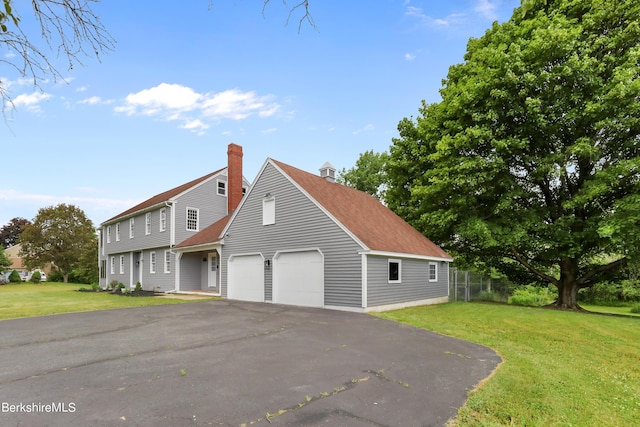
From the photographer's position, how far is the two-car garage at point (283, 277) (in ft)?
48.2

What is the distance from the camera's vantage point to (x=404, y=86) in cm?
1456

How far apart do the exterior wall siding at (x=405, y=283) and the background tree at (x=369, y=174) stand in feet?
59.9

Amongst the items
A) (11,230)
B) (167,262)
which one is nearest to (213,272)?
(167,262)

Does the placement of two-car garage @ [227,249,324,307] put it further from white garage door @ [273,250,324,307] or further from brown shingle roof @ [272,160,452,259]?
brown shingle roof @ [272,160,452,259]

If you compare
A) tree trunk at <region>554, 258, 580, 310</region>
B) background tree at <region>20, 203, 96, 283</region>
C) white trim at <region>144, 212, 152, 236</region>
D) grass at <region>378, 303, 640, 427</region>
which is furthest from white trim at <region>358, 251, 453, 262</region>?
background tree at <region>20, 203, 96, 283</region>

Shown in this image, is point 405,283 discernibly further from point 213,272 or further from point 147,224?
point 147,224

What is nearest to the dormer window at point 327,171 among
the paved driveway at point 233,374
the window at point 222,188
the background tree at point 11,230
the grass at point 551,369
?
the grass at point 551,369

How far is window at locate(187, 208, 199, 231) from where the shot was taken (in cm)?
2364

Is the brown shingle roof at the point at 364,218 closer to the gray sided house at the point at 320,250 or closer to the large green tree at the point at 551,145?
the gray sided house at the point at 320,250

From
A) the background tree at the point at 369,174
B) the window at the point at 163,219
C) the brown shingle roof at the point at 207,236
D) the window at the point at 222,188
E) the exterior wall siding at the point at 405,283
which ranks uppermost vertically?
the background tree at the point at 369,174

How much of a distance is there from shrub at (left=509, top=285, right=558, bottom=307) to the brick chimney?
19566mm

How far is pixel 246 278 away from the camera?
1780 cm

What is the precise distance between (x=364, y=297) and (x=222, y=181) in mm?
16165

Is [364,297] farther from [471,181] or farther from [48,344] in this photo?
[48,344]
